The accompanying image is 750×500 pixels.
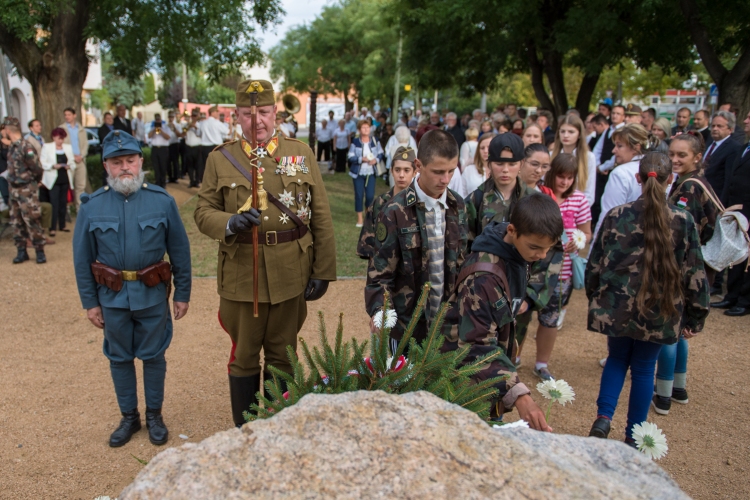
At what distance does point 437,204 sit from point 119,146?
202 centimetres

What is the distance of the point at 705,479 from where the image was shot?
397 cm

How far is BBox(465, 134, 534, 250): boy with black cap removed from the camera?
4410 millimetres

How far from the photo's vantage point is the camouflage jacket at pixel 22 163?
8.96 m

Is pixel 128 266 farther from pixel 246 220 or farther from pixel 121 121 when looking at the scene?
pixel 121 121

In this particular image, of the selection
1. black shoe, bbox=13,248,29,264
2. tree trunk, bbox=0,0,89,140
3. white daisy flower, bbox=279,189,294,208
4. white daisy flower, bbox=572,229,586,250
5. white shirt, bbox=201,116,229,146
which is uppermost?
tree trunk, bbox=0,0,89,140

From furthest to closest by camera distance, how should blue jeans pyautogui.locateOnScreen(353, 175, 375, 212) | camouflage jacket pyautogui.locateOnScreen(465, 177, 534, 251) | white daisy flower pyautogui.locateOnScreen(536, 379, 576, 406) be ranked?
blue jeans pyautogui.locateOnScreen(353, 175, 375, 212), camouflage jacket pyautogui.locateOnScreen(465, 177, 534, 251), white daisy flower pyautogui.locateOnScreen(536, 379, 576, 406)

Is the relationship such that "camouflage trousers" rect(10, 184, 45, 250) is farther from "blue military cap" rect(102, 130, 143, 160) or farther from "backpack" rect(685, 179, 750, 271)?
"backpack" rect(685, 179, 750, 271)

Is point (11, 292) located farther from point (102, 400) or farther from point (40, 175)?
point (102, 400)

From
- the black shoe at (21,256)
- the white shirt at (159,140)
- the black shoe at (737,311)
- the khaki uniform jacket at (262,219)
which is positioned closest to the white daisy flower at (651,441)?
the khaki uniform jacket at (262,219)

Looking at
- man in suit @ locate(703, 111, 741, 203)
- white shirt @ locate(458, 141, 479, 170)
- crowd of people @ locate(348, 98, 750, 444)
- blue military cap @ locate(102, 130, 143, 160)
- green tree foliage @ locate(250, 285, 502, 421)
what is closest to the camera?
green tree foliage @ locate(250, 285, 502, 421)

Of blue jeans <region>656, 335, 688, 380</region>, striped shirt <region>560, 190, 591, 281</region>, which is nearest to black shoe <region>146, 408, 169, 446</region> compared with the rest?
striped shirt <region>560, 190, 591, 281</region>

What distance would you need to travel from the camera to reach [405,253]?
3.59 metres

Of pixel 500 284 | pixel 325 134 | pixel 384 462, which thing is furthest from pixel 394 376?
pixel 325 134

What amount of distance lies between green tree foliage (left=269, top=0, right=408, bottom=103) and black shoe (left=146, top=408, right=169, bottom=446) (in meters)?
35.2
